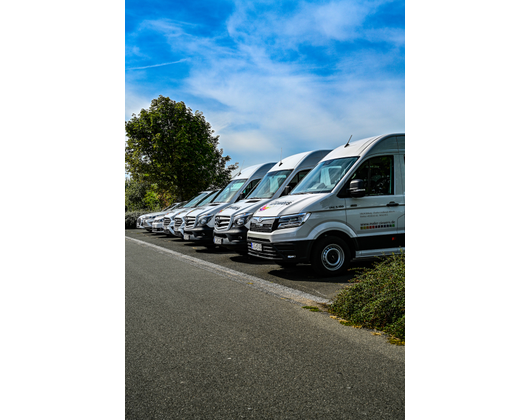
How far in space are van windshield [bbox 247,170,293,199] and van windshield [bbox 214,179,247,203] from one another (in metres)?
2.15

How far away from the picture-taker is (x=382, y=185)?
26.6 ft

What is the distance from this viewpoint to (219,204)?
1384 cm

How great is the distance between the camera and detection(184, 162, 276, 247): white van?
13039 mm

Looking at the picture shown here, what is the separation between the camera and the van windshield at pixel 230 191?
14.0 m

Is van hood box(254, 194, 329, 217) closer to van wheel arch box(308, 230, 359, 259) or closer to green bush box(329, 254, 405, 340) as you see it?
van wheel arch box(308, 230, 359, 259)

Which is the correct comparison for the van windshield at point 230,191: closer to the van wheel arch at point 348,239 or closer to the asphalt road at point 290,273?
the asphalt road at point 290,273

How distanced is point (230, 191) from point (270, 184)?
306cm

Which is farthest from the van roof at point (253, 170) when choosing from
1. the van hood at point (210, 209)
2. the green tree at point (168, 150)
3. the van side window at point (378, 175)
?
the green tree at point (168, 150)

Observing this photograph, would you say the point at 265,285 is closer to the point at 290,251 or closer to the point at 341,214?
the point at 290,251

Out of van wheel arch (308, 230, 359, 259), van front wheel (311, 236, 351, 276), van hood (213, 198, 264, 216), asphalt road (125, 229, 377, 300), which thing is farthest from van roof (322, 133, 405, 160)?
van hood (213, 198, 264, 216)

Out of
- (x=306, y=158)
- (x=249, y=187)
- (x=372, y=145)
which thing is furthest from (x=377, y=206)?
(x=249, y=187)
